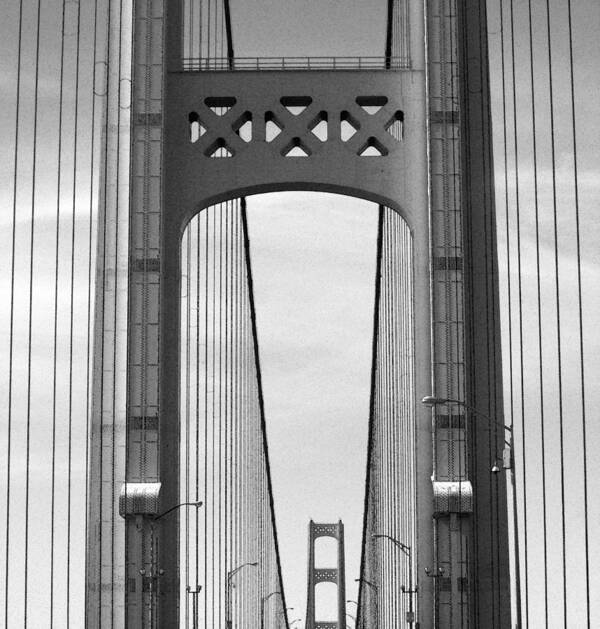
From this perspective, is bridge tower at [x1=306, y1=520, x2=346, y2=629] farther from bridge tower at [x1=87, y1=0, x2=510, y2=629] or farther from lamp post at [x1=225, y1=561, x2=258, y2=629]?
bridge tower at [x1=87, y1=0, x2=510, y2=629]

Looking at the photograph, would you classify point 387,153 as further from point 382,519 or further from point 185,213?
point 382,519

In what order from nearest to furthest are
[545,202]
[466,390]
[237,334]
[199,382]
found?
[466,390] → [199,382] → [545,202] → [237,334]

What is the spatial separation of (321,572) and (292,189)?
55.7 m

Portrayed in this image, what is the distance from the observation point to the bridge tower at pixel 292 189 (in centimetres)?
2822

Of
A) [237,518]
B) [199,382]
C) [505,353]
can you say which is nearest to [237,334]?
[237,518]

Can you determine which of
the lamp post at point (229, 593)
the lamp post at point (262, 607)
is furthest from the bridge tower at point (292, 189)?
the lamp post at point (262, 607)

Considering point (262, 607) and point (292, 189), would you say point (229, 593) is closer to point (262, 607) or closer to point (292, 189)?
point (262, 607)

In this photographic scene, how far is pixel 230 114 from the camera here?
29.8 m

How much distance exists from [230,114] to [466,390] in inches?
253

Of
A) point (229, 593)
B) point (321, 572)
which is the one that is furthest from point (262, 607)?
point (321, 572)

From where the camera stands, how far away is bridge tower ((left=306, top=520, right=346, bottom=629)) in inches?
2948

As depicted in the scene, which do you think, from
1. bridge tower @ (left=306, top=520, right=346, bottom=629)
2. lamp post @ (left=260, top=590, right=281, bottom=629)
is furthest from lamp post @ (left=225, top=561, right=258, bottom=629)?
bridge tower @ (left=306, top=520, right=346, bottom=629)

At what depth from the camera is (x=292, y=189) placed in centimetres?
2997

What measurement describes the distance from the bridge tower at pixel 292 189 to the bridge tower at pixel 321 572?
41.2 m
